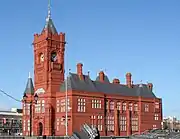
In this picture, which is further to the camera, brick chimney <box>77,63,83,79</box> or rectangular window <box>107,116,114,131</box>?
rectangular window <box>107,116,114,131</box>

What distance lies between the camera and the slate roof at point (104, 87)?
2771 inches

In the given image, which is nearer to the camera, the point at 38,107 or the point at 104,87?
the point at 38,107

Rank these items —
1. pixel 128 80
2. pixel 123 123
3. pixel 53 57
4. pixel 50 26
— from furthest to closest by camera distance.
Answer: pixel 128 80 → pixel 123 123 → pixel 50 26 → pixel 53 57

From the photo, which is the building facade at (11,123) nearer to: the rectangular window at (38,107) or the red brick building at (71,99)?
the red brick building at (71,99)

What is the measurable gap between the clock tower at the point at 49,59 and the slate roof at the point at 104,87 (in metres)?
2.40

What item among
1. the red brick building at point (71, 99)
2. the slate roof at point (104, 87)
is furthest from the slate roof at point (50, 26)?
the slate roof at point (104, 87)

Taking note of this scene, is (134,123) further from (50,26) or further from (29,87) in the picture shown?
(50,26)

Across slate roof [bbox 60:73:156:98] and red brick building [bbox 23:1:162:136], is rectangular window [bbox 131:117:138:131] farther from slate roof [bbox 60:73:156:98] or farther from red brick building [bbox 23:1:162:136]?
slate roof [bbox 60:73:156:98]

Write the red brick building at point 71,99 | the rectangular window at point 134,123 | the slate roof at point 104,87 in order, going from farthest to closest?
the rectangular window at point 134,123 → the slate roof at point 104,87 → the red brick building at point 71,99

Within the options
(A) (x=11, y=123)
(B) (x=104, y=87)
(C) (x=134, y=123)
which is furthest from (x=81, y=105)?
(A) (x=11, y=123)

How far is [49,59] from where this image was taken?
72.5 meters

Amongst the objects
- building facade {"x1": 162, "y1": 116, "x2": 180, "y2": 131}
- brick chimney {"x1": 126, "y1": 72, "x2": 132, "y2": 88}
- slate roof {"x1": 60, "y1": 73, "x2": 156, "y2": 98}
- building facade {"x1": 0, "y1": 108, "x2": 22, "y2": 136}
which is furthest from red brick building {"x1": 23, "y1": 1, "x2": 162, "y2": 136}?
building facade {"x1": 0, "y1": 108, "x2": 22, "y2": 136}

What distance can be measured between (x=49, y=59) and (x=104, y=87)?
45.0 ft

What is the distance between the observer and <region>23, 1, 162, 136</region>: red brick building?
6925 centimetres
